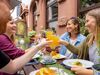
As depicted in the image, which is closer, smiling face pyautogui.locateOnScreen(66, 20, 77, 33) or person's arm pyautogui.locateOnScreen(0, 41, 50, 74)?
person's arm pyautogui.locateOnScreen(0, 41, 50, 74)

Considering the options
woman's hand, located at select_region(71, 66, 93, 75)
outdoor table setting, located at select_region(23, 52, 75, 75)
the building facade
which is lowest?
outdoor table setting, located at select_region(23, 52, 75, 75)

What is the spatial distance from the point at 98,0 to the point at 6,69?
341 centimetres

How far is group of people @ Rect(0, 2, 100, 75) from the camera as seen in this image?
1187 millimetres

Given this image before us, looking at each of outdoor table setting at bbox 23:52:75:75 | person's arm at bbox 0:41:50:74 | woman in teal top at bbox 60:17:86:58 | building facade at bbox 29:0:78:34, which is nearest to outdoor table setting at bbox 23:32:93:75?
outdoor table setting at bbox 23:52:75:75

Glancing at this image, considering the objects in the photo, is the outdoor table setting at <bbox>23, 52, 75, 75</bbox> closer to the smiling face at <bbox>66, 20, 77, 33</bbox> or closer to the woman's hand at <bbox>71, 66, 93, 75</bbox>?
the woman's hand at <bbox>71, 66, 93, 75</bbox>

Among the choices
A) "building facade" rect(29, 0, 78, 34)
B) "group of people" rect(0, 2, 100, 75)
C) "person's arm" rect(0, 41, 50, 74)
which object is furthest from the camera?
"building facade" rect(29, 0, 78, 34)

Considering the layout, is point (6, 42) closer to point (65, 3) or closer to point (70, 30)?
point (70, 30)

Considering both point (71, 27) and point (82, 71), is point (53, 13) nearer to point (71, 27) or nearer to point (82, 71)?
point (71, 27)

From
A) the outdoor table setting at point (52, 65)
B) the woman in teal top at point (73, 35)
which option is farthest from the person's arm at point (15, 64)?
the woman in teal top at point (73, 35)

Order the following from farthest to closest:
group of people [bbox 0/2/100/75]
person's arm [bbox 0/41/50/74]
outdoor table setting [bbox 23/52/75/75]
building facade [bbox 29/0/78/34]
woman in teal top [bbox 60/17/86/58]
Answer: building facade [bbox 29/0/78/34]
woman in teal top [bbox 60/17/86/58]
outdoor table setting [bbox 23/52/75/75]
person's arm [bbox 0/41/50/74]
group of people [bbox 0/2/100/75]

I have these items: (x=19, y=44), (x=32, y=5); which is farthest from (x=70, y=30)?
(x=32, y=5)

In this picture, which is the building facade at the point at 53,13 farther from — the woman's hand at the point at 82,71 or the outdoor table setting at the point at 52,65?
the woman's hand at the point at 82,71

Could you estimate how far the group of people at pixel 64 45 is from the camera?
3.89 feet

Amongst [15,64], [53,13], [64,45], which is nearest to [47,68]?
[15,64]
